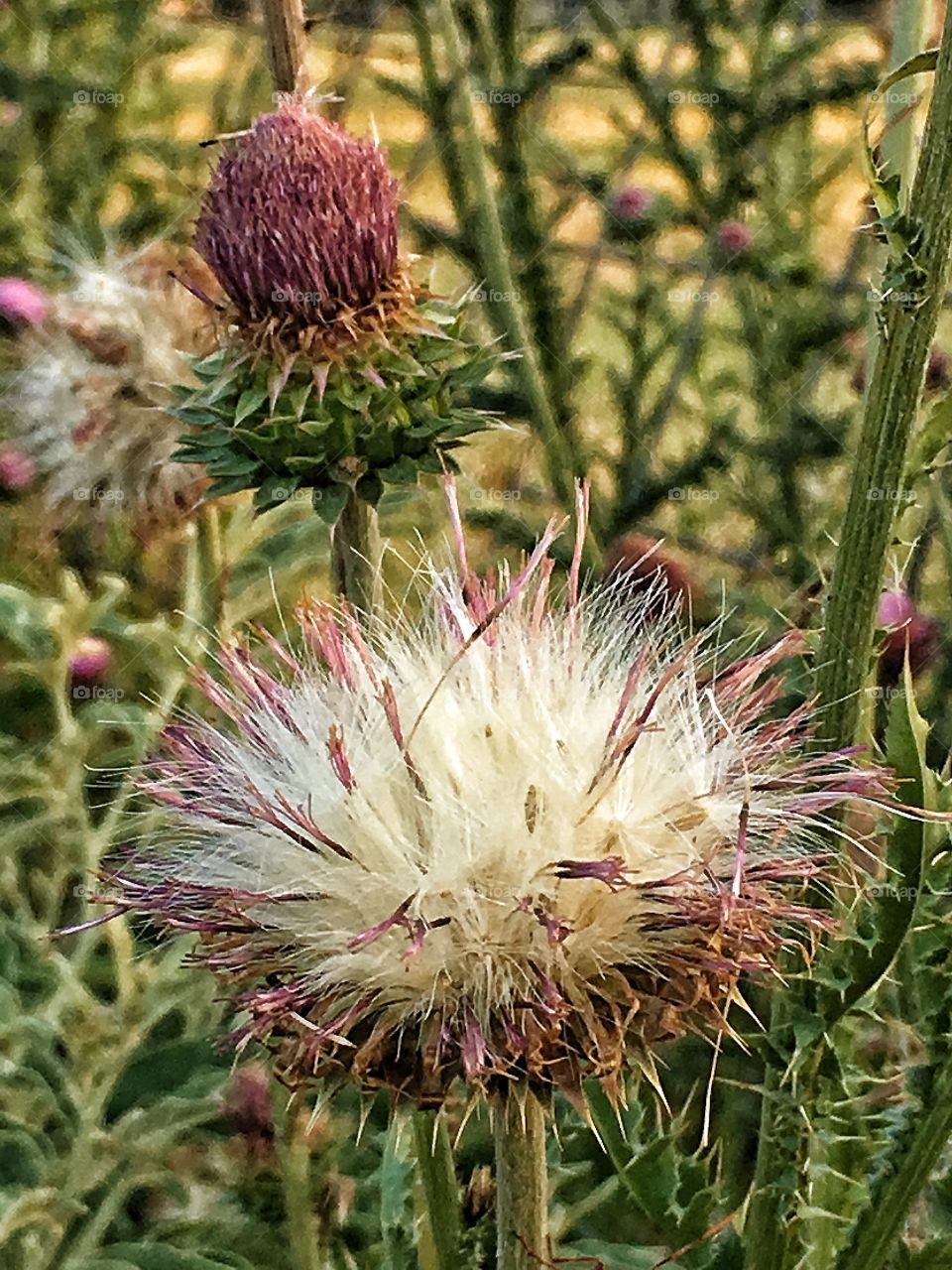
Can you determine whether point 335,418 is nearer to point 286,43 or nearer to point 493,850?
point 286,43

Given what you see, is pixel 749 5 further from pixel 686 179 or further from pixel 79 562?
pixel 79 562

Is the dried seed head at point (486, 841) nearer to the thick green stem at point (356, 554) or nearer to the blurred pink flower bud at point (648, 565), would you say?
the thick green stem at point (356, 554)

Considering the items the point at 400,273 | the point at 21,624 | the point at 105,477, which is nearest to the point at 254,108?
the point at 105,477

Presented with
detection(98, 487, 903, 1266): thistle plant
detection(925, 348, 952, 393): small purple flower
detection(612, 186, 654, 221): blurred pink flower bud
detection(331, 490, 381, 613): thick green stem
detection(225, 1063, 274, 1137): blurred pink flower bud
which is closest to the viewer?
detection(98, 487, 903, 1266): thistle plant

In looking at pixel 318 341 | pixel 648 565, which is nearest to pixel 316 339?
pixel 318 341

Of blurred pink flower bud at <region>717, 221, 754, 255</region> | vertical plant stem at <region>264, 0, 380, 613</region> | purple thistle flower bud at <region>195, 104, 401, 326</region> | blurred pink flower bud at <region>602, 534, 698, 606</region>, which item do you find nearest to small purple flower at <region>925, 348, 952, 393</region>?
blurred pink flower bud at <region>717, 221, 754, 255</region>

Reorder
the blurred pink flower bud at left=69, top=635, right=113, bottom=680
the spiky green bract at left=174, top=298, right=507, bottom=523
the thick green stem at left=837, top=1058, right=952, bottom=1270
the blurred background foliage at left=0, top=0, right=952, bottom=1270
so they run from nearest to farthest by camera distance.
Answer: the thick green stem at left=837, top=1058, right=952, bottom=1270 < the spiky green bract at left=174, top=298, right=507, bottom=523 < the blurred background foliage at left=0, top=0, right=952, bottom=1270 < the blurred pink flower bud at left=69, top=635, right=113, bottom=680

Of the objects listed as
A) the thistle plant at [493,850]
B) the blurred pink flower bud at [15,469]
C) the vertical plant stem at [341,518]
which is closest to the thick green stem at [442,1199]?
the thistle plant at [493,850]

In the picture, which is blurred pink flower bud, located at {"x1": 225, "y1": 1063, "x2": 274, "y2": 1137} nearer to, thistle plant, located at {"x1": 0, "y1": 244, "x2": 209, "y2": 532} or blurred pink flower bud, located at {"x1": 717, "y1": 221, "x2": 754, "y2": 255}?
thistle plant, located at {"x1": 0, "y1": 244, "x2": 209, "y2": 532}
